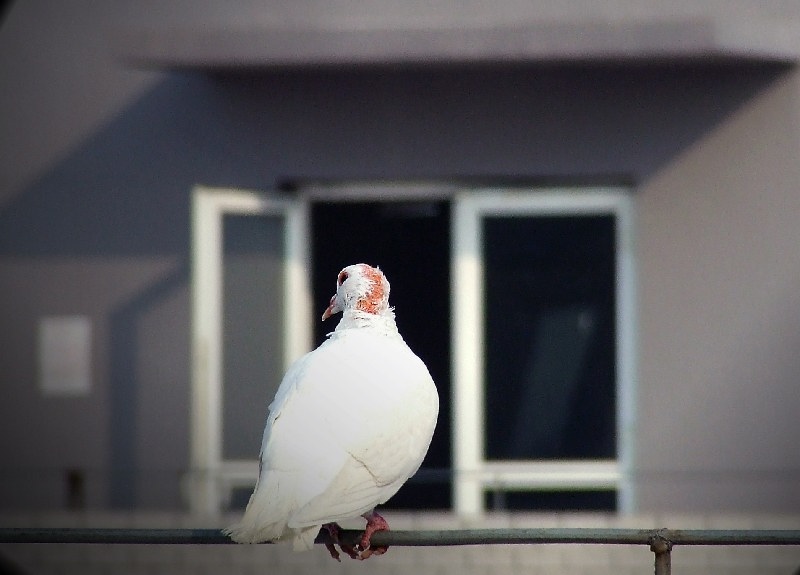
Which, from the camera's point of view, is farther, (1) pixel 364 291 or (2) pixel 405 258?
(2) pixel 405 258

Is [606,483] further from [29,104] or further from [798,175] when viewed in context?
[29,104]

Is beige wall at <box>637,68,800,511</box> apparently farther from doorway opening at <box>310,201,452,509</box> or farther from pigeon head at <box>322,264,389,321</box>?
pigeon head at <box>322,264,389,321</box>

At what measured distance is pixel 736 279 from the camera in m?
7.07

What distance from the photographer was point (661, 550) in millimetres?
2795

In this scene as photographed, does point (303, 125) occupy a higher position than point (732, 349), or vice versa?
point (303, 125)

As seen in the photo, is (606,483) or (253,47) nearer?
(253,47)

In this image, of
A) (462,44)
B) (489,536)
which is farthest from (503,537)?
(462,44)

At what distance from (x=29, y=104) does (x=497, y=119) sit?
242 centimetres

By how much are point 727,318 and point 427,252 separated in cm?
157

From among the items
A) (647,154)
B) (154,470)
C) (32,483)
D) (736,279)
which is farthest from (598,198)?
(32,483)

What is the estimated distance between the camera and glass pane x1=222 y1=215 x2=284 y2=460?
722cm

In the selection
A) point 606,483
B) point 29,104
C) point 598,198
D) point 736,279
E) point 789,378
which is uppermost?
point 29,104

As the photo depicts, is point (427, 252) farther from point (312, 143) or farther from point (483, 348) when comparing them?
point (312, 143)

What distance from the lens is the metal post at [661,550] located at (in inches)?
109
